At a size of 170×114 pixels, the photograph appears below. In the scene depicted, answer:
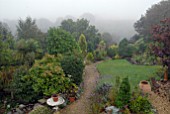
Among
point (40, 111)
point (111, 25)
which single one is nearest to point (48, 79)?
point (40, 111)

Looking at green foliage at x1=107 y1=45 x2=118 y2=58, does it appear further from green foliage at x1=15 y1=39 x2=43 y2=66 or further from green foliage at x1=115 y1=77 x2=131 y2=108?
green foliage at x1=115 y1=77 x2=131 y2=108

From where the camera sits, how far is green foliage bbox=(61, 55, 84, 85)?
1152cm

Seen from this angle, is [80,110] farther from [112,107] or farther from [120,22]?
[120,22]

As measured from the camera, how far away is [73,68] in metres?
11.6

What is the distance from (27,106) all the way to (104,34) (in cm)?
2852

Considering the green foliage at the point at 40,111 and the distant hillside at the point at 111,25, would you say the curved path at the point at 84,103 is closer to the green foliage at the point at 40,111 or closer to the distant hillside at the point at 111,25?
the green foliage at the point at 40,111

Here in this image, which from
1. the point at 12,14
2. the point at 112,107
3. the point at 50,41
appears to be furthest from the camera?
the point at 12,14

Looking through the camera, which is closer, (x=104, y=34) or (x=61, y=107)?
(x=61, y=107)

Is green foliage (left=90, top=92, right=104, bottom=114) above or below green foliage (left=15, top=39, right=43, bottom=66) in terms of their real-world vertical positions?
below

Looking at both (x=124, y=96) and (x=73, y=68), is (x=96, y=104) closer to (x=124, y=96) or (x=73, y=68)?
(x=124, y=96)

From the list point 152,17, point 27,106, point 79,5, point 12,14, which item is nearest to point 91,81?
point 27,106

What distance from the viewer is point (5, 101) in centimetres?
1020

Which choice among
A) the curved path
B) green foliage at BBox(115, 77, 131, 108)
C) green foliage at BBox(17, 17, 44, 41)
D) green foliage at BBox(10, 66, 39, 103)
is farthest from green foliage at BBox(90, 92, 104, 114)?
green foliage at BBox(17, 17, 44, 41)

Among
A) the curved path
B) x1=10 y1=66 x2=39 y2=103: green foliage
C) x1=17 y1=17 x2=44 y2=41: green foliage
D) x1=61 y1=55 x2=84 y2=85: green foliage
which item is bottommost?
the curved path
